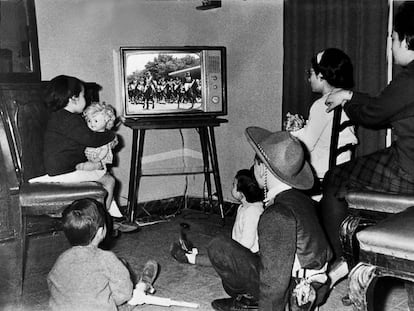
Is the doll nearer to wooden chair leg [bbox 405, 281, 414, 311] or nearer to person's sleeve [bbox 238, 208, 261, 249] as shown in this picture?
person's sleeve [bbox 238, 208, 261, 249]

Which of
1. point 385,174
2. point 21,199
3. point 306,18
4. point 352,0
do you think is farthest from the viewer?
point 306,18

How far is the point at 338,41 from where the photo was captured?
3297mm

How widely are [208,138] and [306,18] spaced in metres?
1.08

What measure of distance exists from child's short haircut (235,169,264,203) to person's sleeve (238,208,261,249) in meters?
0.06

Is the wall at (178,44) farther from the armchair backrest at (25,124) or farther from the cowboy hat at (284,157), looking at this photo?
the cowboy hat at (284,157)

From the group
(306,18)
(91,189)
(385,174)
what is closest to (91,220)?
(91,189)

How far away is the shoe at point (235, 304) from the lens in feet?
7.50

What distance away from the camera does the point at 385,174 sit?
2.35 meters

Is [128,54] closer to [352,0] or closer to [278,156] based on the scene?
[352,0]

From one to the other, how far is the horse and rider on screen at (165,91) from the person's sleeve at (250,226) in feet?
4.71

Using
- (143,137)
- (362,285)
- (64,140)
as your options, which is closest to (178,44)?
(143,137)

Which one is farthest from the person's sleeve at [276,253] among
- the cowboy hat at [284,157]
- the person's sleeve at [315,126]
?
the person's sleeve at [315,126]

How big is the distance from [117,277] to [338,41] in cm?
207

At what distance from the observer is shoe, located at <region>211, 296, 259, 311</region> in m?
2.29
